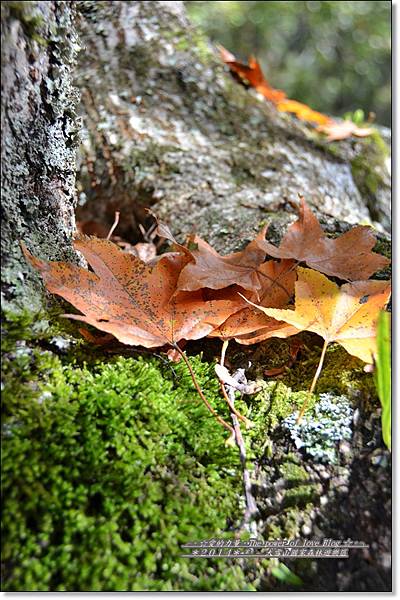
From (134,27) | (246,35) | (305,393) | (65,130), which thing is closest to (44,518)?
(305,393)

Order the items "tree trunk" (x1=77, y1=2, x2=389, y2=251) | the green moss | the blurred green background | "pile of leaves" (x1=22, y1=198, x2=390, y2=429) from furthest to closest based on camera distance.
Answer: the blurred green background
"tree trunk" (x1=77, y1=2, x2=389, y2=251)
"pile of leaves" (x1=22, y1=198, x2=390, y2=429)
the green moss

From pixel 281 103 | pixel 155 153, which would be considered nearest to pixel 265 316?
pixel 155 153

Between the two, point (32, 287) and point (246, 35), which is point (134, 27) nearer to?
point (32, 287)

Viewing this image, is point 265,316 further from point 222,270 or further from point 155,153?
point 155,153

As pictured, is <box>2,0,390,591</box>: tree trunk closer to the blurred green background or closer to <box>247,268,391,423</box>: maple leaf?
<box>247,268,391,423</box>: maple leaf

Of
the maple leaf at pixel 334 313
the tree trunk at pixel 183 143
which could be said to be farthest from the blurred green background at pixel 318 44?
the maple leaf at pixel 334 313

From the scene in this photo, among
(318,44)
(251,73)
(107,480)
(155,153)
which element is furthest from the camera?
(318,44)

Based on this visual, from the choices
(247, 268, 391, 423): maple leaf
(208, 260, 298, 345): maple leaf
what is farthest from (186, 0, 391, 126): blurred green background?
(247, 268, 391, 423): maple leaf
